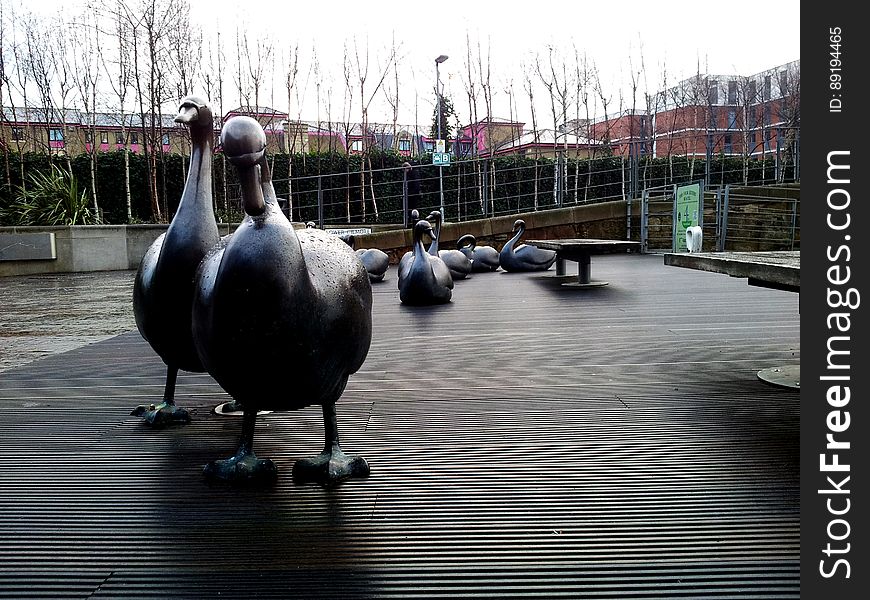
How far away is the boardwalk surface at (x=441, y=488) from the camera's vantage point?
190 cm

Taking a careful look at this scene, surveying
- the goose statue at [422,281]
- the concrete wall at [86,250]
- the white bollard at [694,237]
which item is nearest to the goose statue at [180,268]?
the goose statue at [422,281]

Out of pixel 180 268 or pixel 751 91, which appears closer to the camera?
pixel 180 268

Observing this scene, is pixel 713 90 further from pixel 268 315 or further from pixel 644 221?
pixel 268 315

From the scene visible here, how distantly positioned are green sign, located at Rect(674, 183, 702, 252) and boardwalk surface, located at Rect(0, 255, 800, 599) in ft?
29.9

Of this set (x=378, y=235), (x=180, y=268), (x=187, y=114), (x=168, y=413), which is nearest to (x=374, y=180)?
(x=378, y=235)

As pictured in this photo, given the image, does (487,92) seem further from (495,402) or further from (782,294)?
(495,402)

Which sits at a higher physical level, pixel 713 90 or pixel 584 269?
pixel 713 90

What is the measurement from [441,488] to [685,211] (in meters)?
12.9

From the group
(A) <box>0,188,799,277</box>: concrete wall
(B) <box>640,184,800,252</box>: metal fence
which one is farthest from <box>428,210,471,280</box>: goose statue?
(B) <box>640,184,800,252</box>: metal fence

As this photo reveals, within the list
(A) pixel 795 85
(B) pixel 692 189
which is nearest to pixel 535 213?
(B) pixel 692 189

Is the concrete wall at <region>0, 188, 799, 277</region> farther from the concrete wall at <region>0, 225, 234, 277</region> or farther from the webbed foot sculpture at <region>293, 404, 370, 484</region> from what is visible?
the webbed foot sculpture at <region>293, 404, 370, 484</region>

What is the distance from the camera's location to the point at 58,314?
8.32 m

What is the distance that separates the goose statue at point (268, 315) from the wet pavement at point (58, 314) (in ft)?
11.0

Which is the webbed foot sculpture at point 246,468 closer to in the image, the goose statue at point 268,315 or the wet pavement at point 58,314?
the goose statue at point 268,315
